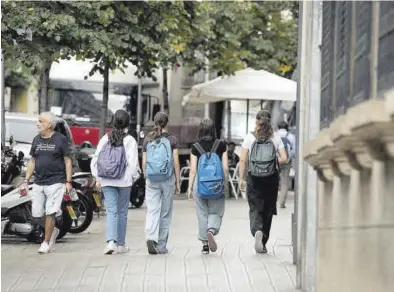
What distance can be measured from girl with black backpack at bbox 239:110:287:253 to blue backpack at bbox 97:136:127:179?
1.46 meters

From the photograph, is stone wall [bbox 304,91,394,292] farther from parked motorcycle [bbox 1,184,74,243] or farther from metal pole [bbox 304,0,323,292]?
parked motorcycle [bbox 1,184,74,243]

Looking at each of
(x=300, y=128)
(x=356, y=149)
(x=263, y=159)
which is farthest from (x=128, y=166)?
(x=356, y=149)

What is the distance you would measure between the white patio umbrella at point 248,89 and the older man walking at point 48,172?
39.3 ft

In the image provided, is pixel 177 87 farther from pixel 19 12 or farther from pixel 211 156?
pixel 211 156

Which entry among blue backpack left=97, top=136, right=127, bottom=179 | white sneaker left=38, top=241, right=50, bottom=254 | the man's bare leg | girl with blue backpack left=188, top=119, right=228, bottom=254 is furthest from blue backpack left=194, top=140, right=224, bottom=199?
white sneaker left=38, top=241, right=50, bottom=254

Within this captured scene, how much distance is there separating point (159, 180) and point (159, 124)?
0.68 meters

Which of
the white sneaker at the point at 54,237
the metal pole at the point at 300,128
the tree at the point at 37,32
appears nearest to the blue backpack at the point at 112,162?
the white sneaker at the point at 54,237

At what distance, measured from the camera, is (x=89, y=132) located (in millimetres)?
26078

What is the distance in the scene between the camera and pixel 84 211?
47.1 ft

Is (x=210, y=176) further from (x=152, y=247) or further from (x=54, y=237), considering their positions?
(x=54, y=237)

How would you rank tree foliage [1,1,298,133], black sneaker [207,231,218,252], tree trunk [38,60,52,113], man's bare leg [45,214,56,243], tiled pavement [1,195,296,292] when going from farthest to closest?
tree trunk [38,60,52,113] → tree foliage [1,1,298,133] → man's bare leg [45,214,56,243] → black sneaker [207,231,218,252] → tiled pavement [1,195,296,292]

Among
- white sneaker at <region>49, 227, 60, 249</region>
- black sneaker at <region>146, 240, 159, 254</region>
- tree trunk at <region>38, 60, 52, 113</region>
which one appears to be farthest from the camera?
tree trunk at <region>38, 60, 52, 113</region>

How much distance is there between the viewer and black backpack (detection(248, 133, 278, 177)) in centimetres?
1158

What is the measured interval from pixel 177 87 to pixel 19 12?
13.7 meters
